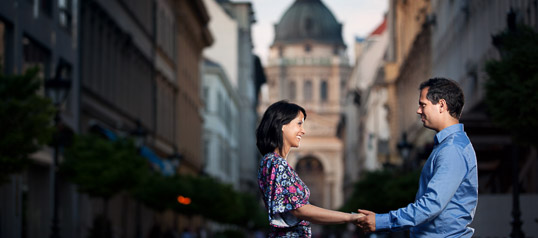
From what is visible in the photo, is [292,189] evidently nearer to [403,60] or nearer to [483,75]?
[483,75]

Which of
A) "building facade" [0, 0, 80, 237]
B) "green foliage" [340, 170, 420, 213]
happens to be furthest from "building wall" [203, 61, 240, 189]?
"building facade" [0, 0, 80, 237]

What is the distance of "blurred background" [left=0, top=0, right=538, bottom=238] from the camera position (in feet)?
51.0

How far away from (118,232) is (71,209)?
818cm

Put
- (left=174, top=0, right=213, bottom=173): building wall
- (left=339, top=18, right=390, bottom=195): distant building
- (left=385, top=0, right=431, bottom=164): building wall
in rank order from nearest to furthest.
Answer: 1. (left=385, top=0, right=431, bottom=164): building wall
2. (left=174, top=0, right=213, bottom=173): building wall
3. (left=339, top=18, right=390, bottom=195): distant building

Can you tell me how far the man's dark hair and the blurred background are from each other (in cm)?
512

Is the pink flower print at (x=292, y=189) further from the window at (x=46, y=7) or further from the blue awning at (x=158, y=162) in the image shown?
the blue awning at (x=158, y=162)

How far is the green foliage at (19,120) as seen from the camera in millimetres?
15406

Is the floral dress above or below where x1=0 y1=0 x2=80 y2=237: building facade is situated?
below

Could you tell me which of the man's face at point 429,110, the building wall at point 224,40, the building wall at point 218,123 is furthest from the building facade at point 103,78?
the building wall at point 224,40

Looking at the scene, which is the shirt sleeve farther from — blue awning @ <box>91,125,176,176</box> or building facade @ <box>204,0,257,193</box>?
building facade @ <box>204,0,257,193</box>

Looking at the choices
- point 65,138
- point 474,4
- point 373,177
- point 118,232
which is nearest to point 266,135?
point 65,138

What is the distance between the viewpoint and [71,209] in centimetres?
2833

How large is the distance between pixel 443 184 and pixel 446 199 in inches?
3.1

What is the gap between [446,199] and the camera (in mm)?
5461
